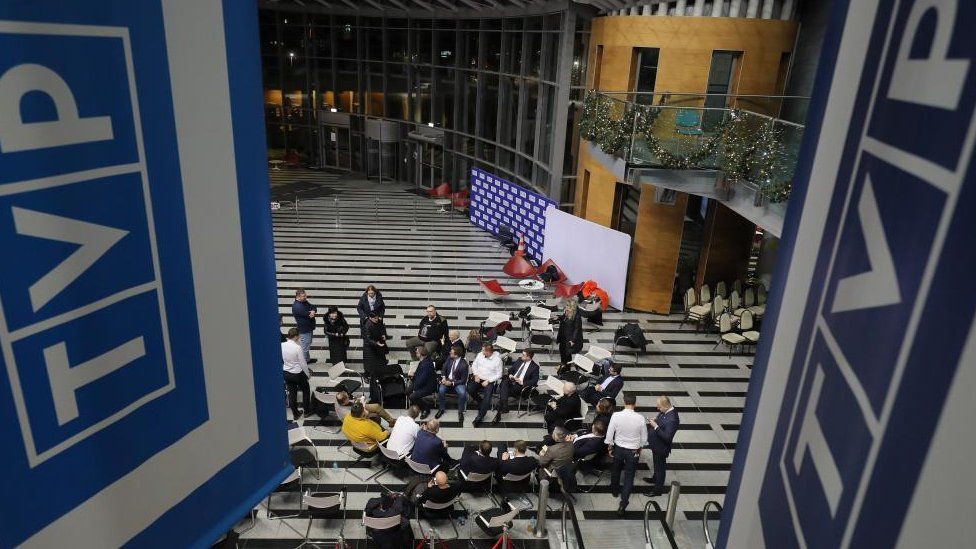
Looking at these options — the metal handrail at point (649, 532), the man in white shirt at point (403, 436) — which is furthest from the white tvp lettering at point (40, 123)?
the metal handrail at point (649, 532)

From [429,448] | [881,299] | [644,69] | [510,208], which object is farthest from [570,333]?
[881,299]

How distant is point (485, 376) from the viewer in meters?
9.32

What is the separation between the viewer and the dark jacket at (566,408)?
28.0 feet

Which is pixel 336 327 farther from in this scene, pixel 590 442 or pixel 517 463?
pixel 590 442

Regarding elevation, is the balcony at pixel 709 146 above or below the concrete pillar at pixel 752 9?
below

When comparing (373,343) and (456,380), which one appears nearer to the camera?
(456,380)

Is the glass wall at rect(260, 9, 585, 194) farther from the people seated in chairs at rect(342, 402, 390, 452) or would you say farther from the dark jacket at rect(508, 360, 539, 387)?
the people seated in chairs at rect(342, 402, 390, 452)

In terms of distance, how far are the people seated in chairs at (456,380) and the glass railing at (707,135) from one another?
16.1ft

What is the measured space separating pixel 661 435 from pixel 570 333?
10.7 feet

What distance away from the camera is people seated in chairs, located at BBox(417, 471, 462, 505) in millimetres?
6793

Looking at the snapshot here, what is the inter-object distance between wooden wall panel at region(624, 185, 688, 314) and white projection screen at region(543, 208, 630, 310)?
43 centimetres

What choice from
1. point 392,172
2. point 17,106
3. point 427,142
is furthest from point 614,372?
point 392,172

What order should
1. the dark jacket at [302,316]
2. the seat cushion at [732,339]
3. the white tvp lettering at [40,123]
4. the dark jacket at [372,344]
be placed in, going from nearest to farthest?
the white tvp lettering at [40,123] → the dark jacket at [372,344] → the dark jacket at [302,316] → the seat cushion at [732,339]

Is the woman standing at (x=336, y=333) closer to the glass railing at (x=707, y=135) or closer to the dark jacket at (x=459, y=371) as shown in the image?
the dark jacket at (x=459, y=371)
